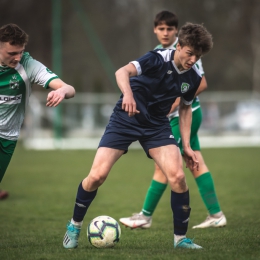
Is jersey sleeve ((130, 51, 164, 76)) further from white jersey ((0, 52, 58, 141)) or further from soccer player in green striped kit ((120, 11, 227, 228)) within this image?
soccer player in green striped kit ((120, 11, 227, 228))

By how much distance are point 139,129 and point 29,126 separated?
773 inches

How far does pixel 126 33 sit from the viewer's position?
1344 inches

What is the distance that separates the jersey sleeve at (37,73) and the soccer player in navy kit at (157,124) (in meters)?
0.72

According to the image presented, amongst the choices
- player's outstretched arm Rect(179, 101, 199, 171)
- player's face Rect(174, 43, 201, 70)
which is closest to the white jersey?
player's face Rect(174, 43, 201, 70)

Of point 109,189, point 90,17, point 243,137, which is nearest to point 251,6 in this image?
point 90,17

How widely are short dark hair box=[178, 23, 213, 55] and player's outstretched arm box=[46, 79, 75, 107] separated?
1.08 meters

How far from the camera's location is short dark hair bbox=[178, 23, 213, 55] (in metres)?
4.75

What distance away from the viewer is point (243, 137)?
2566cm

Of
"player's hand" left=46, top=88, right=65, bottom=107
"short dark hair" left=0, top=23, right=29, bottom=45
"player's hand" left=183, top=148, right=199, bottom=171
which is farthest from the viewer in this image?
"player's hand" left=183, top=148, right=199, bottom=171

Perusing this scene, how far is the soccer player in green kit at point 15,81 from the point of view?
15.4 ft

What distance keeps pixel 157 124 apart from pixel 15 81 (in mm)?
1326

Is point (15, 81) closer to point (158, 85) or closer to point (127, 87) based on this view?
point (127, 87)

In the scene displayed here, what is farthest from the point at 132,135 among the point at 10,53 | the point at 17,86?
the point at 10,53

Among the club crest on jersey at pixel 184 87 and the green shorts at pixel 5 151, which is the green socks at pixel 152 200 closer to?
the club crest on jersey at pixel 184 87
